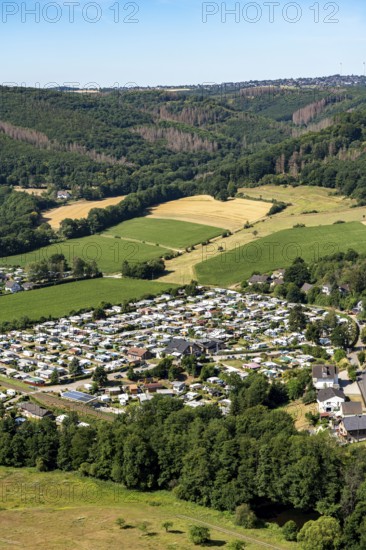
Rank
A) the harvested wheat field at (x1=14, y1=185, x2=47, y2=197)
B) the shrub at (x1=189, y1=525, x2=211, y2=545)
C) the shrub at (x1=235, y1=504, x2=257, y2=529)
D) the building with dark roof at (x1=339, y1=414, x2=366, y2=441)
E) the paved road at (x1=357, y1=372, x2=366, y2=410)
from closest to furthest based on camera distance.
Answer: the shrub at (x1=189, y1=525, x2=211, y2=545), the shrub at (x1=235, y1=504, x2=257, y2=529), the building with dark roof at (x1=339, y1=414, x2=366, y2=441), the paved road at (x1=357, y1=372, x2=366, y2=410), the harvested wheat field at (x1=14, y1=185, x2=47, y2=197)

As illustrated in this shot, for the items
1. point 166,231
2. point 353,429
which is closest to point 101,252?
point 166,231

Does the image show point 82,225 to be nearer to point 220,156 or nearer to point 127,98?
point 220,156

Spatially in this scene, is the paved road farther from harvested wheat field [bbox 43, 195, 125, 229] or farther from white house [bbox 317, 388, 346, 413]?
harvested wheat field [bbox 43, 195, 125, 229]

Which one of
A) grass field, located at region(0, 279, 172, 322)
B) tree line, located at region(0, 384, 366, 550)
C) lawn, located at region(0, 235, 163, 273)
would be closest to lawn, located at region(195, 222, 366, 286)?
grass field, located at region(0, 279, 172, 322)

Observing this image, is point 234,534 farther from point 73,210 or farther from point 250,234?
point 73,210

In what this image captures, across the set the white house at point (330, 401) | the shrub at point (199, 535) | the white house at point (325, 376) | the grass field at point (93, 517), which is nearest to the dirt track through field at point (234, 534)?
the grass field at point (93, 517)

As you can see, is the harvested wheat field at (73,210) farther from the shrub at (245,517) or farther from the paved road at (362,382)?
the shrub at (245,517)
